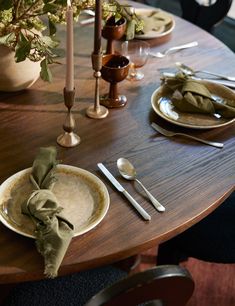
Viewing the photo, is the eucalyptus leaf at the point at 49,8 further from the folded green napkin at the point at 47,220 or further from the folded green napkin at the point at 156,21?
the folded green napkin at the point at 156,21

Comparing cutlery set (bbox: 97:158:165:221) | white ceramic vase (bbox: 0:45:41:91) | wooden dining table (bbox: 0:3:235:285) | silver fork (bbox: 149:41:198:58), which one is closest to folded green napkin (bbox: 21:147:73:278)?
wooden dining table (bbox: 0:3:235:285)

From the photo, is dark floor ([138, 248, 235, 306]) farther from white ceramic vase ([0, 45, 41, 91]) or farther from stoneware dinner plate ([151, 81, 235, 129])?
white ceramic vase ([0, 45, 41, 91])

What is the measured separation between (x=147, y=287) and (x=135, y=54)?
0.94 metres

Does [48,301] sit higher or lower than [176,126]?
lower

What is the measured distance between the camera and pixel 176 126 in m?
1.26

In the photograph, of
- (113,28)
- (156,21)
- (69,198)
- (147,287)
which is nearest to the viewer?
(147,287)

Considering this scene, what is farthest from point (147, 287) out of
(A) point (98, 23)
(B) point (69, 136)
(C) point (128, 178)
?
(A) point (98, 23)

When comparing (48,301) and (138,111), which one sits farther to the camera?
(138,111)

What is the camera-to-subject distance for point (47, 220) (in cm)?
88

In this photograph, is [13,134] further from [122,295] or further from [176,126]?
[122,295]

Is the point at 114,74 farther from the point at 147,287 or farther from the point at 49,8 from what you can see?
the point at 147,287

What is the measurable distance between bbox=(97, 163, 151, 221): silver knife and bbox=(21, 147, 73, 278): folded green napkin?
5.0 inches

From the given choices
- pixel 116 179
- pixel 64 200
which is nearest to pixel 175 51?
pixel 116 179

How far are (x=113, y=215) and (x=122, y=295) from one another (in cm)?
28
